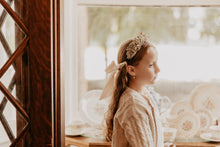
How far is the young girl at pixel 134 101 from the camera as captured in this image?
4.32 ft

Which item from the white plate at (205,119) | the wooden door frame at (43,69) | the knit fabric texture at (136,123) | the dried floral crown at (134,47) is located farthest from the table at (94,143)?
the dried floral crown at (134,47)

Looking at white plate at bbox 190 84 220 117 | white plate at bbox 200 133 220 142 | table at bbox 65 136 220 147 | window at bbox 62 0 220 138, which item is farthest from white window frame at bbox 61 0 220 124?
white plate at bbox 200 133 220 142

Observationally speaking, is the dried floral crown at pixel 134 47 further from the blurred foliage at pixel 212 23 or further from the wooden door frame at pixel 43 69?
the blurred foliage at pixel 212 23

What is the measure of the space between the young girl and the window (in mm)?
838

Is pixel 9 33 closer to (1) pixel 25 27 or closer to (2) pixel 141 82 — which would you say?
(1) pixel 25 27

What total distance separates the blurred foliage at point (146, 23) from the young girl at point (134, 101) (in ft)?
2.99

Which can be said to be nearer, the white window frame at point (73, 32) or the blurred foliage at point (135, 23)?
the white window frame at point (73, 32)

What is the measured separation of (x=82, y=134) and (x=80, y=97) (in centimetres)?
48

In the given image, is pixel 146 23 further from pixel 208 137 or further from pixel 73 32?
pixel 208 137

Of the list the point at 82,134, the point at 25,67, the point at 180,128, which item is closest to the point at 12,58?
the point at 25,67

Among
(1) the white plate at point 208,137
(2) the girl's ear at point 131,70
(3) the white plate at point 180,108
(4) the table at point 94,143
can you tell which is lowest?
(4) the table at point 94,143

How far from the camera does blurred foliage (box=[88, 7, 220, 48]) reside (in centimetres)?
227

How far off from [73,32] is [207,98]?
1.17 m

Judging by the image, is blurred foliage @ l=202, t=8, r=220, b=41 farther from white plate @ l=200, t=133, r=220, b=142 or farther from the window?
white plate @ l=200, t=133, r=220, b=142
